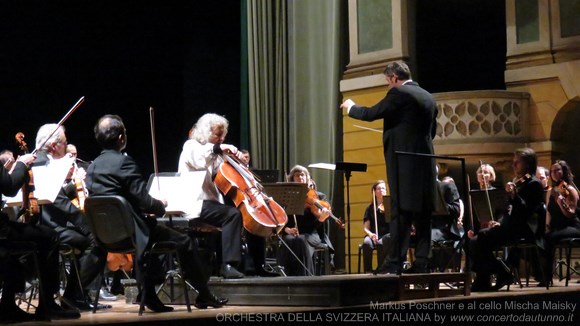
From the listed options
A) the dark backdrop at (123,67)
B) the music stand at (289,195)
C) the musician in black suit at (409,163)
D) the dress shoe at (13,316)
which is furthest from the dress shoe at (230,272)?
the dark backdrop at (123,67)

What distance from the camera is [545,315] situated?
243 inches

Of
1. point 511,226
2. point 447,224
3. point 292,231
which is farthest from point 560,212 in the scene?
point 292,231

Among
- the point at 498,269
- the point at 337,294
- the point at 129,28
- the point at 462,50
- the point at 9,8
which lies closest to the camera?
the point at 337,294

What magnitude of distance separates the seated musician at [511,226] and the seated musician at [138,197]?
2.38 meters

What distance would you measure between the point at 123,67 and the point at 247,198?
6.51 metres

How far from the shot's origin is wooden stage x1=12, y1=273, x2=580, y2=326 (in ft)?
16.0

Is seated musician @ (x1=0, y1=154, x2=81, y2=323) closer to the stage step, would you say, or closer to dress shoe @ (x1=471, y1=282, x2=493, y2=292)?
the stage step

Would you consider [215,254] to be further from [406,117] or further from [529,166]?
[529,166]

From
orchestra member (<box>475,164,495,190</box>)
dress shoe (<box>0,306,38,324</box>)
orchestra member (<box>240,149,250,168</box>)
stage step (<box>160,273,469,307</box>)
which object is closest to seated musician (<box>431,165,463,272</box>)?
orchestra member (<box>475,164,495,190</box>)

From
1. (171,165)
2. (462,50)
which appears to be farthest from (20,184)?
(462,50)

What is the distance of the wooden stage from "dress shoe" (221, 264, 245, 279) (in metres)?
0.09

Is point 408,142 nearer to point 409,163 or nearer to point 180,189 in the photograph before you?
point 409,163

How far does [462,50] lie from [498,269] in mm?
7087

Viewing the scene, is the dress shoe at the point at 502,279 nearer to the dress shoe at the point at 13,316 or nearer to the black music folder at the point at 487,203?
the black music folder at the point at 487,203
